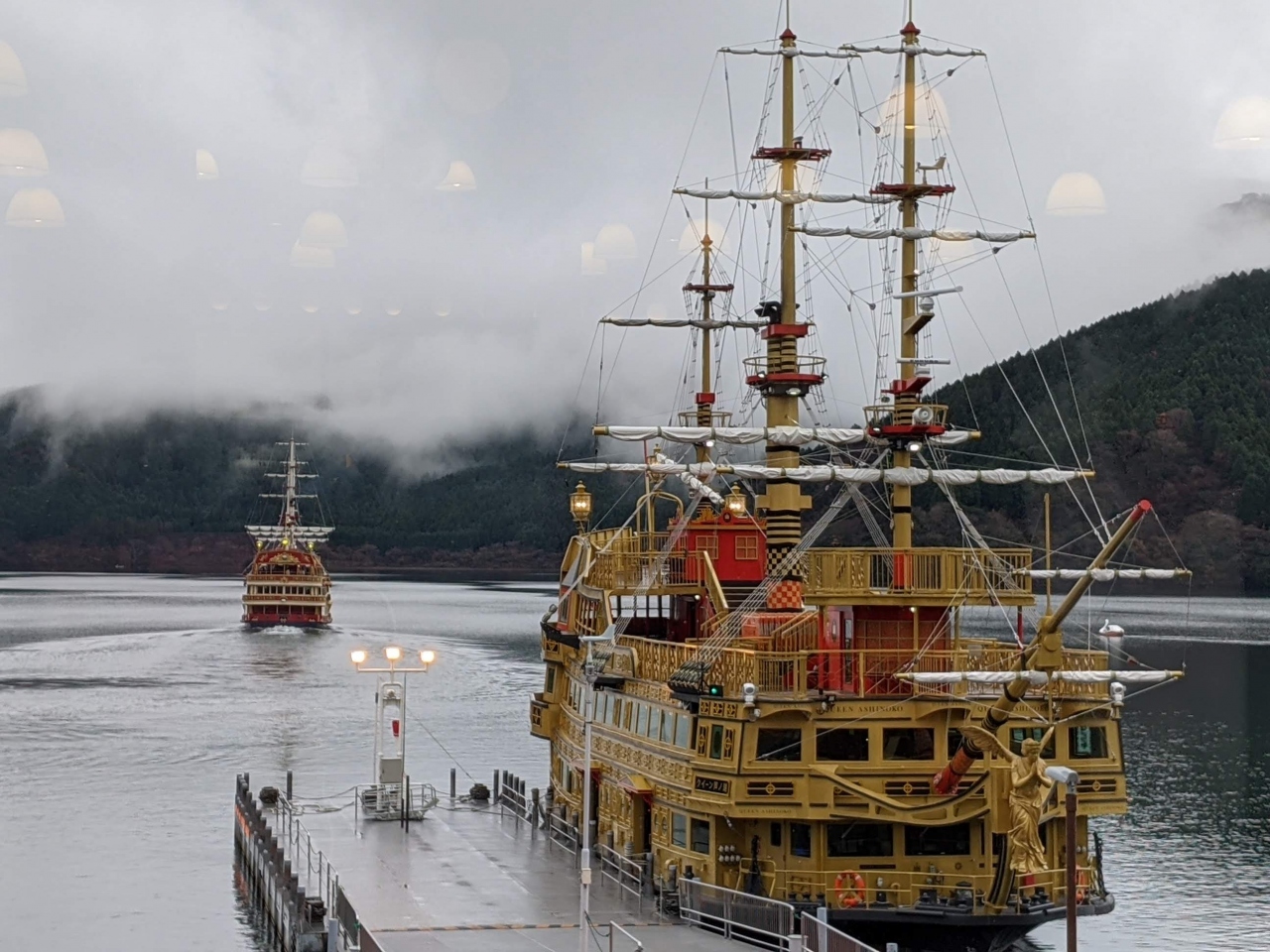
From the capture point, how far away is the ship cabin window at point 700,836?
3444 centimetres

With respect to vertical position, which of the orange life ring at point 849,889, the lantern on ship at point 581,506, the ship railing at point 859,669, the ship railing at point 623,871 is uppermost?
the lantern on ship at point 581,506

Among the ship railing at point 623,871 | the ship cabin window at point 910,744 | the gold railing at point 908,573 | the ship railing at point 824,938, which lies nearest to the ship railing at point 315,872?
the ship railing at point 623,871

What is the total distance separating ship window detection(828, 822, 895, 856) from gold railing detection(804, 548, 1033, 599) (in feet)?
15.1

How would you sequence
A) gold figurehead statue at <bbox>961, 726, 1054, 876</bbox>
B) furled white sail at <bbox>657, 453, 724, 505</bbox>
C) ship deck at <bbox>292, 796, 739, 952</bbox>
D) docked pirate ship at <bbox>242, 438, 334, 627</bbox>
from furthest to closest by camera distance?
docked pirate ship at <bbox>242, 438, 334, 627</bbox> < furled white sail at <bbox>657, 453, 724, 505</bbox> < ship deck at <bbox>292, 796, 739, 952</bbox> < gold figurehead statue at <bbox>961, 726, 1054, 876</bbox>

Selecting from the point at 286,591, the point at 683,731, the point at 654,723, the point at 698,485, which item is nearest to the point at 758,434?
the point at 698,485

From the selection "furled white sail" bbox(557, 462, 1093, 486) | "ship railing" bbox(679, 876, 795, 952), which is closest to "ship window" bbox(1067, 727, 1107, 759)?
"ship railing" bbox(679, 876, 795, 952)

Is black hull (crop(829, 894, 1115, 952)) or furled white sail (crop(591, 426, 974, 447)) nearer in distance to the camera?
black hull (crop(829, 894, 1115, 952))

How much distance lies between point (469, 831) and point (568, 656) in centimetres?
574

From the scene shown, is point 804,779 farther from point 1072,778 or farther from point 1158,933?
point 1158,933

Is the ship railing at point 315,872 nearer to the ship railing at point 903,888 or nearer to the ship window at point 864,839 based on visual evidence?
the ship railing at point 903,888

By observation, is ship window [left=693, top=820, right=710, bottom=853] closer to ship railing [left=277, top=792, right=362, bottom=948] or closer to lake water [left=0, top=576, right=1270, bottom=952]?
ship railing [left=277, top=792, right=362, bottom=948]

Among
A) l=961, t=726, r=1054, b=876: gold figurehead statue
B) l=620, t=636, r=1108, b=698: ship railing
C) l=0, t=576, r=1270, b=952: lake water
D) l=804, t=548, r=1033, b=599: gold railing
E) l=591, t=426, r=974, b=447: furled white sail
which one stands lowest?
l=0, t=576, r=1270, b=952: lake water

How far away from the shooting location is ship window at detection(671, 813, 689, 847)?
1383 inches

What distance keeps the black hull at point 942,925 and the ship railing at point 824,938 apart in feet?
6.13
